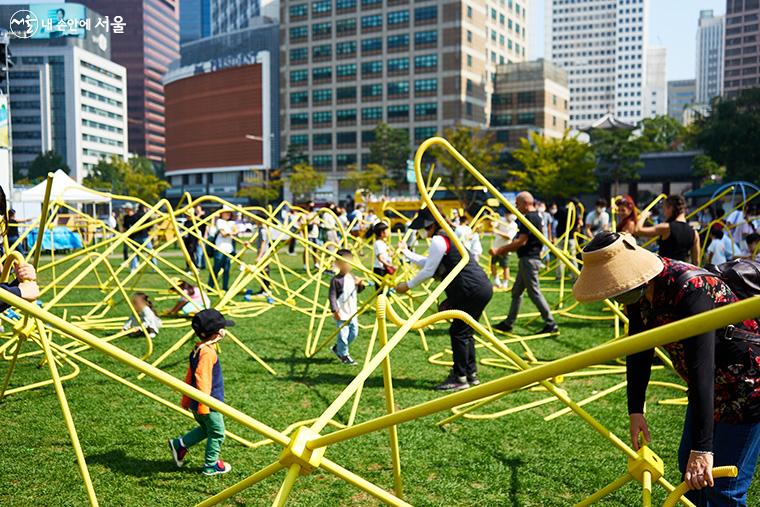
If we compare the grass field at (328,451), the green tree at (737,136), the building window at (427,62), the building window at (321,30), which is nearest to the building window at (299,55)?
the building window at (321,30)

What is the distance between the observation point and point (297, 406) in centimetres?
683

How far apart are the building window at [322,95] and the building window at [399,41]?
981cm

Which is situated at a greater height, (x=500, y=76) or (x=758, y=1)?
(x=758, y=1)

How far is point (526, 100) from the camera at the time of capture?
274ft

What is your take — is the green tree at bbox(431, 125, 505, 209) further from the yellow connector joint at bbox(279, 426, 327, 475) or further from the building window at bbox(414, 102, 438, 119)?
the yellow connector joint at bbox(279, 426, 327, 475)

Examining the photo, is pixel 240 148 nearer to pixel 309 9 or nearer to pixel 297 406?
pixel 309 9

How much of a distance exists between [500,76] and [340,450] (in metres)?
84.6

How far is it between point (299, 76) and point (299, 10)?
8.35 metres

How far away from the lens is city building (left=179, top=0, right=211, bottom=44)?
189m

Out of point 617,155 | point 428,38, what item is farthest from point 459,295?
point 428,38

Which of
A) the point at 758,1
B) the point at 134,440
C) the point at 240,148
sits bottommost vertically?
the point at 134,440

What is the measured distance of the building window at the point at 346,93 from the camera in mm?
84062

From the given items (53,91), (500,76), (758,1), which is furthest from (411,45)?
(758,1)

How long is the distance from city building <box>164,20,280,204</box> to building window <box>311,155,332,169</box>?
6.17 meters
